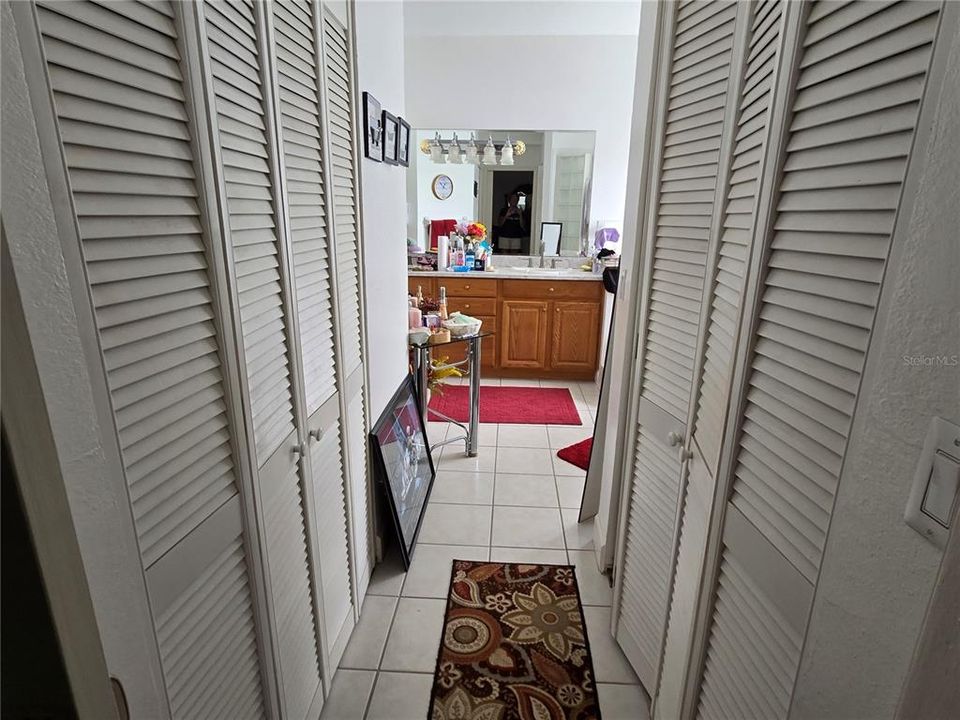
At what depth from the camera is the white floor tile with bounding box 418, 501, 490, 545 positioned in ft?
7.68

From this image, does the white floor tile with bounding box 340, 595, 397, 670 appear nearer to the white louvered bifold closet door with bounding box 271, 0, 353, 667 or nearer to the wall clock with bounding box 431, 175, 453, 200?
the white louvered bifold closet door with bounding box 271, 0, 353, 667

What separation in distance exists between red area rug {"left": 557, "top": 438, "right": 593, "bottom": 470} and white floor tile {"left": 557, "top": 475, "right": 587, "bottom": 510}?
151mm

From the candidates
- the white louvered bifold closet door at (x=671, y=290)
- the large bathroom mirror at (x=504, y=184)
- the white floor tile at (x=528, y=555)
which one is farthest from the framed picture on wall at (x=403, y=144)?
the large bathroom mirror at (x=504, y=184)

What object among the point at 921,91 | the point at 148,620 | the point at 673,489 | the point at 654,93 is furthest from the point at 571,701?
the point at 654,93

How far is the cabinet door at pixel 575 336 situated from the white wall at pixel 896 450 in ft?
12.3

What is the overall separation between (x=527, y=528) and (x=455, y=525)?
327mm

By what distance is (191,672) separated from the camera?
0.90 metres

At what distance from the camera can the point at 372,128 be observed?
1791 millimetres

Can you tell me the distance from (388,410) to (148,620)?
4.66ft

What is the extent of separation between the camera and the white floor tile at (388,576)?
204 cm

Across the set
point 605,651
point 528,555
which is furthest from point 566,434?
point 605,651

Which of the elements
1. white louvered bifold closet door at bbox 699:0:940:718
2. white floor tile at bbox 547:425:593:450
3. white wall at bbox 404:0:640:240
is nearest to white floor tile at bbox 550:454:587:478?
white floor tile at bbox 547:425:593:450

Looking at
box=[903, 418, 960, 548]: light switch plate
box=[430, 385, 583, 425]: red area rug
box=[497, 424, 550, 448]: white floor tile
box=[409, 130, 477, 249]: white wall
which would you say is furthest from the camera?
box=[409, 130, 477, 249]: white wall

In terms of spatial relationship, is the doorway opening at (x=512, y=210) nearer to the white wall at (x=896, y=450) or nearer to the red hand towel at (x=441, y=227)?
the red hand towel at (x=441, y=227)
